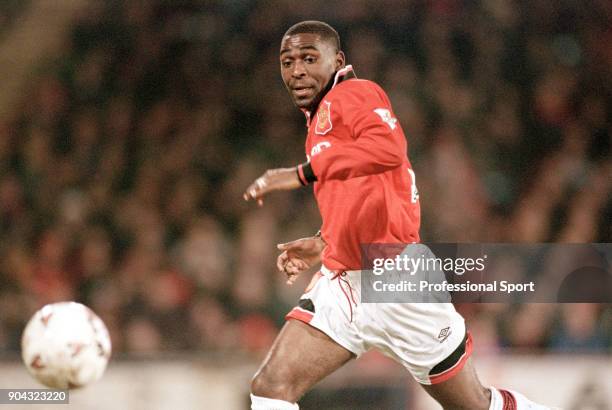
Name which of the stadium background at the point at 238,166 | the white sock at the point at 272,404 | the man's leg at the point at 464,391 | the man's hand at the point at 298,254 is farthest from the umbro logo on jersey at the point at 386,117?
the stadium background at the point at 238,166

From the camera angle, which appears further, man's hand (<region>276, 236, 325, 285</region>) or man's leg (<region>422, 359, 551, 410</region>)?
man's hand (<region>276, 236, 325, 285</region>)

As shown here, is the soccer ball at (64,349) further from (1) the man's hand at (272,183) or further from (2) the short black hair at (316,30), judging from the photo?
(2) the short black hair at (316,30)

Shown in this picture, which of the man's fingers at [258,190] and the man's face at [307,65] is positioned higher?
the man's face at [307,65]

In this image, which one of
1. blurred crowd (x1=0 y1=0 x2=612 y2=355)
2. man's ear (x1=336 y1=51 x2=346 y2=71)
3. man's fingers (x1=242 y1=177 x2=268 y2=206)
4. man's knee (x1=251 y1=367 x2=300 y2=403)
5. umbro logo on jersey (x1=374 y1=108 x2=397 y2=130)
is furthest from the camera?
blurred crowd (x1=0 y1=0 x2=612 y2=355)

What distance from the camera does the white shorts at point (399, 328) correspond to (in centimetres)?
370

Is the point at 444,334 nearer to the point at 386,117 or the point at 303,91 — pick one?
the point at 386,117

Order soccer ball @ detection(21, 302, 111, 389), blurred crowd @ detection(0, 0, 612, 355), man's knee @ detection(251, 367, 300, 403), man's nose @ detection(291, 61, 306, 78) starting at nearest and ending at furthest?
man's knee @ detection(251, 367, 300, 403), man's nose @ detection(291, 61, 306, 78), soccer ball @ detection(21, 302, 111, 389), blurred crowd @ detection(0, 0, 612, 355)

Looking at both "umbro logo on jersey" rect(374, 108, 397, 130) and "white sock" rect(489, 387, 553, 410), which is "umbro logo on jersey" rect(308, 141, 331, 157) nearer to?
"umbro logo on jersey" rect(374, 108, 397, 130)

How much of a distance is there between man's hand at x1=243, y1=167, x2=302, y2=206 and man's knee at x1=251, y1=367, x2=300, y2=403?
682mm

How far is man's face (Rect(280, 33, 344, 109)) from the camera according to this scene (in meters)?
3.87

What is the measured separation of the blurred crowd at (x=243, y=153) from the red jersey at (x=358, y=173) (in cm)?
231

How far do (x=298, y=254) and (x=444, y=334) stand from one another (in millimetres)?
652

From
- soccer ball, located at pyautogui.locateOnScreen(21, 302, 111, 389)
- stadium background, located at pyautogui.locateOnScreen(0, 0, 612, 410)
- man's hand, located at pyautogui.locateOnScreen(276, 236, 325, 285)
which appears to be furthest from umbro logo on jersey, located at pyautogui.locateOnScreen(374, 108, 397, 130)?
stadium background, located at pyautogui.locateOnScreen(0, 0, 612, 410)

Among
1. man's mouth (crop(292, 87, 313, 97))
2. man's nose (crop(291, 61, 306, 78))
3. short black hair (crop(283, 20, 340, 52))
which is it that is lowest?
man's mouth (crop(292, 87, 313, 97))
